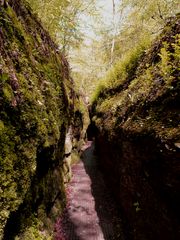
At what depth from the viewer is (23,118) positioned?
447cm

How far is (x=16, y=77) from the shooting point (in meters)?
4.78

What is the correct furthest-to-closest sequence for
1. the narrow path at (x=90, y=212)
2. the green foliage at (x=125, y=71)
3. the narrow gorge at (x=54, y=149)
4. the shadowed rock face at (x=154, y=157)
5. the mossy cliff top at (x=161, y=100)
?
1. the green foliage at (x=125, y=71)
2. the narrow path at (x=90, y=212)
3. the mossy cliff top at (x=161, y=100)
4. the shadowed rock face at (x=154, y=157)
5. the narrow gorge at (x=54, y=149)

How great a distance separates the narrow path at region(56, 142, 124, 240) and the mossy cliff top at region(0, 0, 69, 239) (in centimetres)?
130

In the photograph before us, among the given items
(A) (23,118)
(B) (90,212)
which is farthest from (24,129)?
(B) (90,212)

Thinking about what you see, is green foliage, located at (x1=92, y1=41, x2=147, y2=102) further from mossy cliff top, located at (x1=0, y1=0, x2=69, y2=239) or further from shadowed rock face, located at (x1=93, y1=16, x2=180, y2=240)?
mossy cliff top, located at (x1=0, y1=0, x2=69, y2=239)

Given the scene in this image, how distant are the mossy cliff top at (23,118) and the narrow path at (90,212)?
1301mm

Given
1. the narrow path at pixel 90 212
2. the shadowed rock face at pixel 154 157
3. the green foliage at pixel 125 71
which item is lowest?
the narrow path at pixel 90 212

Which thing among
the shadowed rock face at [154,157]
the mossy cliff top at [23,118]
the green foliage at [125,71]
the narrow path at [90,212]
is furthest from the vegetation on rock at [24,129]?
the green foliage at [125,71]

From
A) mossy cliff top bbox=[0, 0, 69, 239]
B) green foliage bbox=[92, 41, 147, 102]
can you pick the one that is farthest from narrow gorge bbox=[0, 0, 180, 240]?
green foliage bbox=[92, 41, 147, 102]

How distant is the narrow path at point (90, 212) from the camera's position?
293 inches

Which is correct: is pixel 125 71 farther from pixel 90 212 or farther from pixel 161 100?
pixel 161 100

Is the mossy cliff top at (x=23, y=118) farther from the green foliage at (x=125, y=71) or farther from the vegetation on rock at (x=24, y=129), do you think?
the green foliage at (x=125, y=71)

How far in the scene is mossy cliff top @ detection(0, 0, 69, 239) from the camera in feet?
12.2

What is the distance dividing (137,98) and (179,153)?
3.27 m
